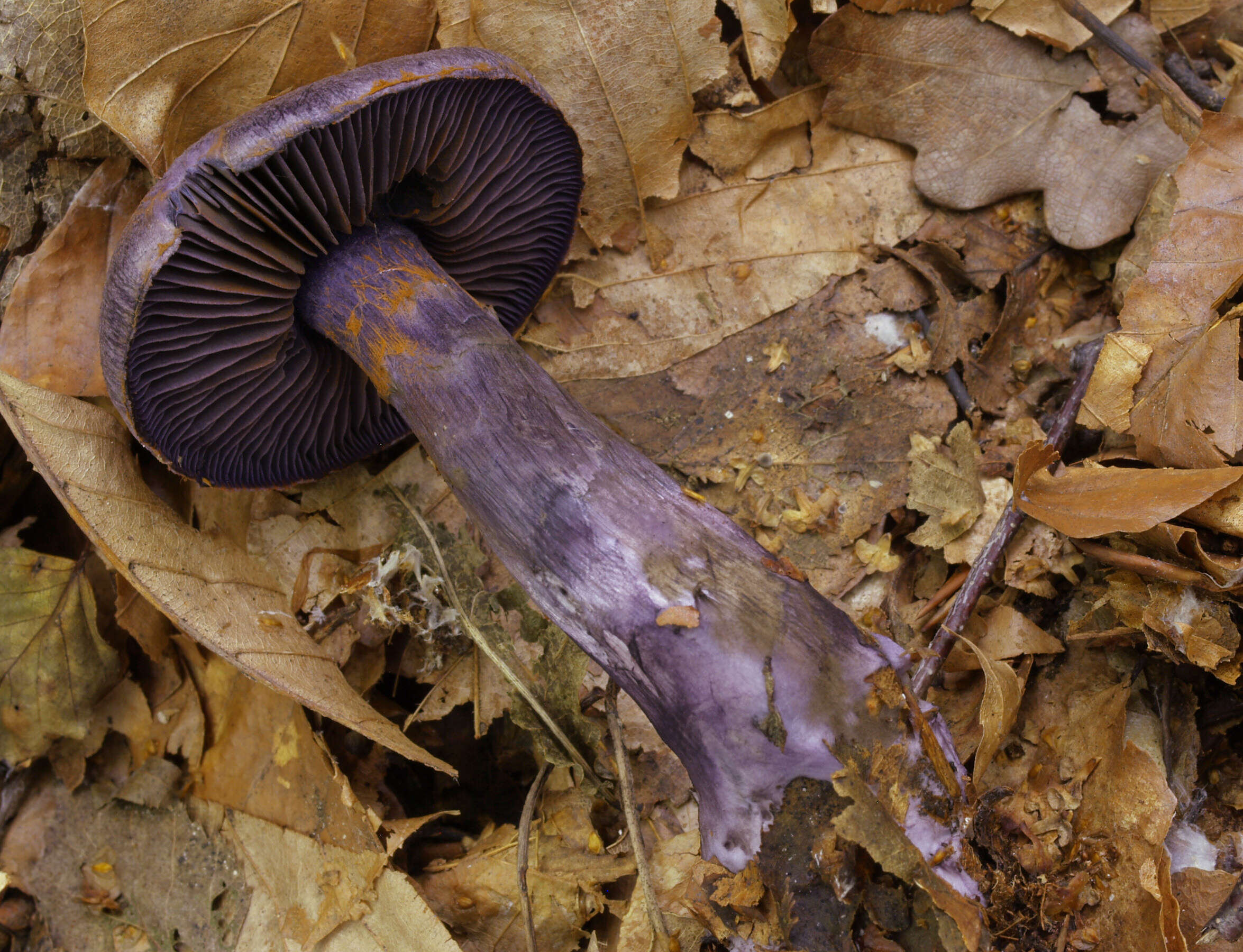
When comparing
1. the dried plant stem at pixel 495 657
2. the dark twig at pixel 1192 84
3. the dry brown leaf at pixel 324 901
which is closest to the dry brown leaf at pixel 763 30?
the dark twig at pixel 1192 84

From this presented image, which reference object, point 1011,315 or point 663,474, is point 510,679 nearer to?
point 663,474

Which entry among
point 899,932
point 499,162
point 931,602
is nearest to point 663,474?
point 931,602

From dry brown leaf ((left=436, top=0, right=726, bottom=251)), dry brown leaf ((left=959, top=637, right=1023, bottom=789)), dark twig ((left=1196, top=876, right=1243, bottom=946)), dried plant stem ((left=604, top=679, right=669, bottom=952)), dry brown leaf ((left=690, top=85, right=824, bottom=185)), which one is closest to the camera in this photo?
dark twig ((left=1196, top=876, right=1243, bottom=946))

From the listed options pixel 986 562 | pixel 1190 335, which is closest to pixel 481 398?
pixel 986 562

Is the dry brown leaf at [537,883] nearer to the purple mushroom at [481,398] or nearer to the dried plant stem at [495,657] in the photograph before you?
the dried plant stem at [495,657]

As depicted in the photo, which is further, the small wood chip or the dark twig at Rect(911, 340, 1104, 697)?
the dark twig at Rect(911, 340, 1104, 697)

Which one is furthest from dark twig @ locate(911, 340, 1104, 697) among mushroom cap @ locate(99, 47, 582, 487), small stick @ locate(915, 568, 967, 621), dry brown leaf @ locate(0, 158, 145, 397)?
dry brown leaf @ locate(0, 158, 145, 397)

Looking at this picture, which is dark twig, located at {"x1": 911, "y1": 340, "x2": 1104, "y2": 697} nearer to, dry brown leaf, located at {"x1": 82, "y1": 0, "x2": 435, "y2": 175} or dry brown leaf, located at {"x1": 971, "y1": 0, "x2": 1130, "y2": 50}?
dry brown leaf, located at {"x1": 971, "y1": 0, "x2": 1130, "y2": 50}

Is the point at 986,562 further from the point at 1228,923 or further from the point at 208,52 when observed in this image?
the point at 208,52
